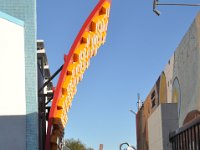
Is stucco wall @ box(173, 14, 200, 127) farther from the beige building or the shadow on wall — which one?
the shadow on wall

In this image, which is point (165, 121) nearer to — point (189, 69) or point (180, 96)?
point (180, 96)

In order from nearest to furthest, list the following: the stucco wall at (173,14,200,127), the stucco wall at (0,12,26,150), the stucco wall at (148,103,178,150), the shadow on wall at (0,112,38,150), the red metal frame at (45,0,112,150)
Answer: the stucco wall at (173,14,200,127)
the shadow on wall at (0,112,38,150)
the stucco wall at (0,12,26,150)
the red metal frame at (45,0,112,150)
the stucco wall at (148,103,178,150)

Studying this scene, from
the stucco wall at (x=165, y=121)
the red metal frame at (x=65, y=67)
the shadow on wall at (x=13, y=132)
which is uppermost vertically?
the red metal frame at (x=65, y=67)

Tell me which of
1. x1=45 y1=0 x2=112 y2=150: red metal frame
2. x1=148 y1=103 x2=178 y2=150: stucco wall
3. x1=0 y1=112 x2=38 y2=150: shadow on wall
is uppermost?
x1=45 y1=0 x2=112 y2=150: red metal frame

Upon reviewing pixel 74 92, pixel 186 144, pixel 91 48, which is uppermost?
pixel 91 48

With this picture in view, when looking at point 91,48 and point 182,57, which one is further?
point 91,48

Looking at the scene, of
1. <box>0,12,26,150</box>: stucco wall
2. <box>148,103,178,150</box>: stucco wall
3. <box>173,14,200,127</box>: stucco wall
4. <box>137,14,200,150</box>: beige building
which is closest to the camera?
<box>137,14,200,150</box>: beige building

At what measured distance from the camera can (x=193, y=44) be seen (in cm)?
1540

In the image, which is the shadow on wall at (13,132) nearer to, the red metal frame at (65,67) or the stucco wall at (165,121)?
the red metal frame at (65,67)

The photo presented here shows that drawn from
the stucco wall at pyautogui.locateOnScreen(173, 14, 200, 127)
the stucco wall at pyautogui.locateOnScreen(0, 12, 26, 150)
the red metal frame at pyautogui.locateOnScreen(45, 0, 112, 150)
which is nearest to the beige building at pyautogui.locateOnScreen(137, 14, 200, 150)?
the stucco wall at pyautogui.locateOnScreen(173, 14, 200, 127)

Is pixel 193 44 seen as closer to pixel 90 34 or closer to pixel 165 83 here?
pixel 90 34

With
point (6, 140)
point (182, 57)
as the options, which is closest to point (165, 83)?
point (182, 57)

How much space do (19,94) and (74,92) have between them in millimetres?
4239

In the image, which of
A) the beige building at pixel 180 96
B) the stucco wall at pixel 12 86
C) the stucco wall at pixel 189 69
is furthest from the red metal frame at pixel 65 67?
the stucco wall at pixel 189 69
